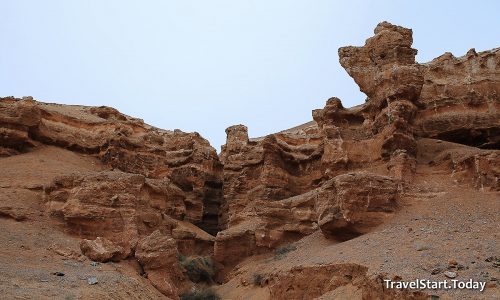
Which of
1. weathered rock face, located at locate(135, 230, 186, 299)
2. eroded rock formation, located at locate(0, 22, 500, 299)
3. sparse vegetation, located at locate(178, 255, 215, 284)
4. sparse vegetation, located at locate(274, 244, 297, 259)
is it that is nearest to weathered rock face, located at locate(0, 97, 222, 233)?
eroded rock formation, located at locate(0, 22, 500, 299)

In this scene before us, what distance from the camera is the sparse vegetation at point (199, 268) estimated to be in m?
26.5

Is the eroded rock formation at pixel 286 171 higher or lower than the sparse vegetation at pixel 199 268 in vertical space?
higher

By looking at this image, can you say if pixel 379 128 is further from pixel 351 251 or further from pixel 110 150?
pixel 110 150

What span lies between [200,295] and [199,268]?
10.5 feet

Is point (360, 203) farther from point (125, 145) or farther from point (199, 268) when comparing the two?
point (125, 145)

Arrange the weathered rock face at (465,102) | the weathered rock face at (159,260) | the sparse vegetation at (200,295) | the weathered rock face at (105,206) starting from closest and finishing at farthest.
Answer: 1. the weathered rock face at (159,260)
2. the weathered rock face at (105,206)
3. the sparse vegetation at (200,295)
4. the weathered rock face at (465,102)

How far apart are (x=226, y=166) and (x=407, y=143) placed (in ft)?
46.4

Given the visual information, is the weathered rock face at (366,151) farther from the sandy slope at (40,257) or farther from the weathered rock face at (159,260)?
the sandy slope at (40,257)

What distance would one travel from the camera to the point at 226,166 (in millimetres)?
37094

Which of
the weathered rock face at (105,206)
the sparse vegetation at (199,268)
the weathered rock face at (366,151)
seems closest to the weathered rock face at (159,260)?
the weathered rock face at (105,206)

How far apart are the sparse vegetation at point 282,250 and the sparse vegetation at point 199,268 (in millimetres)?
3437

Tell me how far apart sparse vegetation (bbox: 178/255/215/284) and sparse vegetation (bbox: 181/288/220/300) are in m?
1.64

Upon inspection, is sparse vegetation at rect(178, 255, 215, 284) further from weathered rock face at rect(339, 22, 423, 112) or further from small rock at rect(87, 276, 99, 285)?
weathered rock face at rect(339, 22, 423, 112)

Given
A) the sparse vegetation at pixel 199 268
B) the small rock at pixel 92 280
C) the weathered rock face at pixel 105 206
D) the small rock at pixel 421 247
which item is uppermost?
the weathered rock face at pixel 105 206
